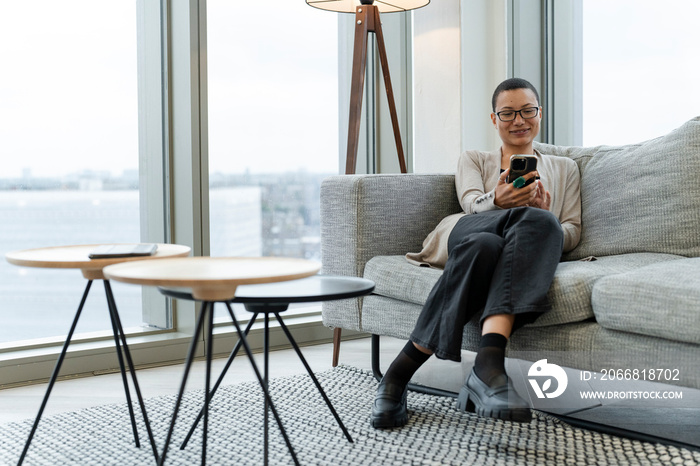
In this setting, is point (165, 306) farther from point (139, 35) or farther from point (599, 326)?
point (599, 326)

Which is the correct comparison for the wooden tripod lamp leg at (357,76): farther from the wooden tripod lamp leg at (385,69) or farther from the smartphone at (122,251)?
the smartphone at (122,251)

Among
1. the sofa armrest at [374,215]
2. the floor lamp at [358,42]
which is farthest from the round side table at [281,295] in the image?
the floor lamp at [358,42]

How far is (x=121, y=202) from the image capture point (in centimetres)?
285

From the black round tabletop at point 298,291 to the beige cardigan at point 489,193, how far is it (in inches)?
17.8

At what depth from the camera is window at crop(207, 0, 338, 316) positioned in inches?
119

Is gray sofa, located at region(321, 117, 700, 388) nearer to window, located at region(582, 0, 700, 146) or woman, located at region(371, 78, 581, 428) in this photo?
woman, located at region(371, 78, 581, 428)

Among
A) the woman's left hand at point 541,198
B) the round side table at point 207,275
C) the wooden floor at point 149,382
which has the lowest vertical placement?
the wooden floor at point 149,382

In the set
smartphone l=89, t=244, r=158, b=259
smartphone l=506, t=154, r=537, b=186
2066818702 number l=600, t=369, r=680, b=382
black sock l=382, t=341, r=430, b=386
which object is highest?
smartphone l=506, t=154, r=537, b=186

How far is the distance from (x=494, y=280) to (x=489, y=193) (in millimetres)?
421

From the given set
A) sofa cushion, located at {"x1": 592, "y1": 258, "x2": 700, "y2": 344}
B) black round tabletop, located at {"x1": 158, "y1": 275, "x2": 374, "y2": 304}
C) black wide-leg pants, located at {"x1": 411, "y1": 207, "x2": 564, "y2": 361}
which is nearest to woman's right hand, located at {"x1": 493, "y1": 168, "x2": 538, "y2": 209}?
black wide-leg pants, located at {"x1": 411, "y1": 207, "x2": 564, "y2": 361}

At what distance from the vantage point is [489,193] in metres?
2.16

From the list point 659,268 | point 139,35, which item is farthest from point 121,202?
point 659,268

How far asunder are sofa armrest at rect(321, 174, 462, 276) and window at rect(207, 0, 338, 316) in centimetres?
75

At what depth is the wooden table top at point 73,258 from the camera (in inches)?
60.0
